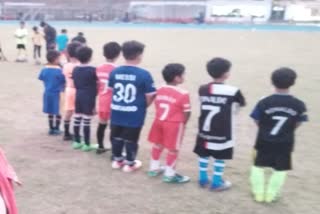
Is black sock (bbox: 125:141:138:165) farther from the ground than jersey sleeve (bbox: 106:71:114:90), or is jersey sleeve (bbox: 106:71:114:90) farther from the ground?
jersey sleeve (bbox: 106:71:114:90)

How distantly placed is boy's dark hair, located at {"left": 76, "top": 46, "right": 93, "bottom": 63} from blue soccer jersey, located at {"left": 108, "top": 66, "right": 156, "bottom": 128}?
632 millimetres

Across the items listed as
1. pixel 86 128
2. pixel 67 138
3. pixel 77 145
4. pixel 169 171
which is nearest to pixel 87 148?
pixel 77 145

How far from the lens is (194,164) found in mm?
5125

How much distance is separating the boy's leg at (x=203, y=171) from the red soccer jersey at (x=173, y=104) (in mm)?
439

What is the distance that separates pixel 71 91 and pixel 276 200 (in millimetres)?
2895

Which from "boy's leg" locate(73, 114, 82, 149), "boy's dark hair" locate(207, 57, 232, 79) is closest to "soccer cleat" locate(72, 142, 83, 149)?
"boy's leg" locate(73, 114, 82, 149)

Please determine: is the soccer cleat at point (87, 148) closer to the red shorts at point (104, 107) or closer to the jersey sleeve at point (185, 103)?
the red shorts at point (104, 107)

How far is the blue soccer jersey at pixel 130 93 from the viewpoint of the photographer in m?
4.54

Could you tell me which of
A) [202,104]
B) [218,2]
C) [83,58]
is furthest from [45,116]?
[218,2]

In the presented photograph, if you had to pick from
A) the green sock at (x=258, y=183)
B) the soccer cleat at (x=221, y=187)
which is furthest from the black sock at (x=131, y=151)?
the green sock at (x=258, y=183)

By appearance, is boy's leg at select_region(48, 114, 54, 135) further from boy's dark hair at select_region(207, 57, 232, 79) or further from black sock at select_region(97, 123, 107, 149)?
boy's dark hair at select_region(207, 57, 232, 79)

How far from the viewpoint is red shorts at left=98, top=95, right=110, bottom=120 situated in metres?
5.12

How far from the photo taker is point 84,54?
5.17 metres

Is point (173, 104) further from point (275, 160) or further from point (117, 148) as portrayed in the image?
point (275, 160)
